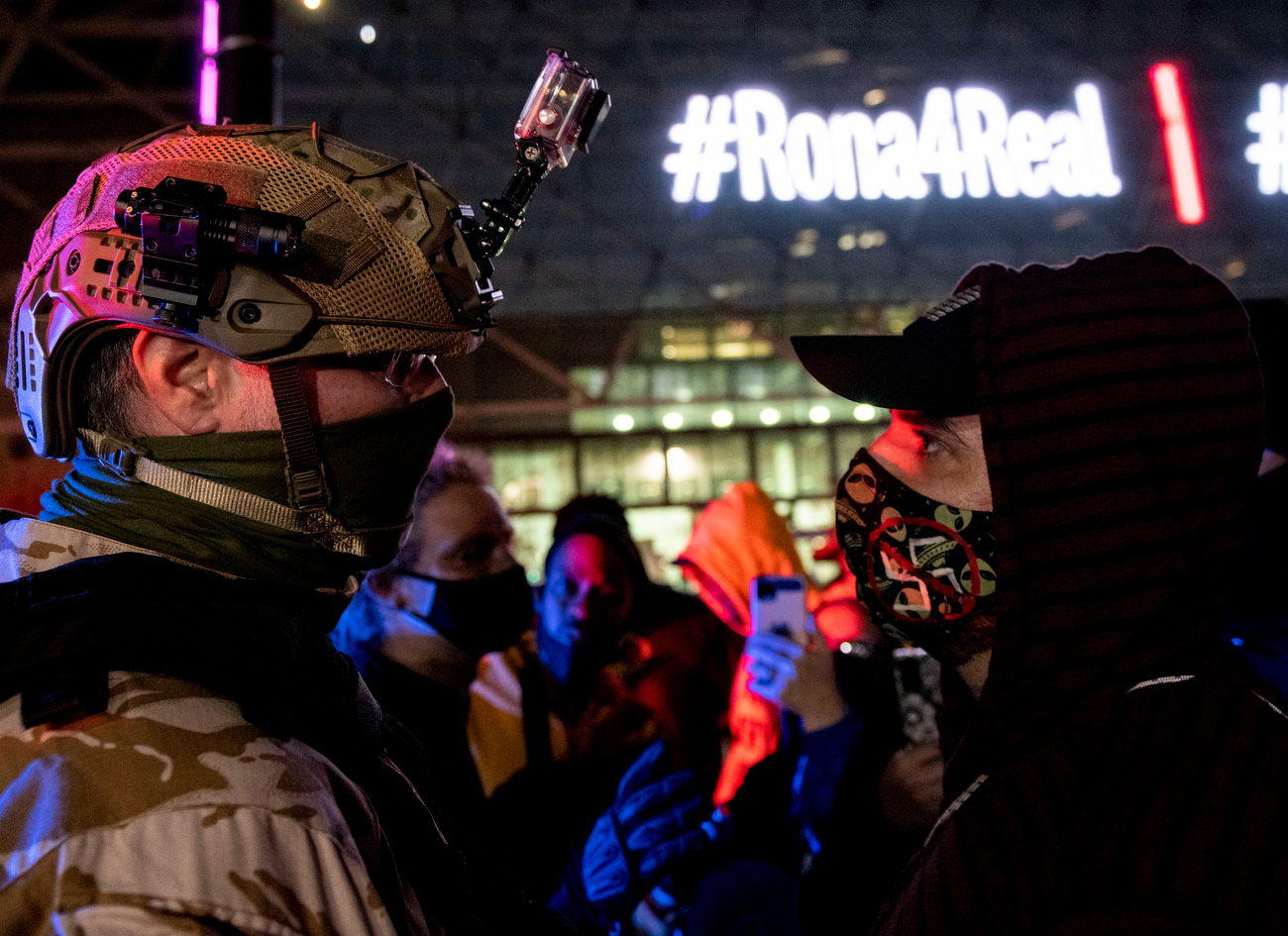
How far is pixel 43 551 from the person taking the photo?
1190 millimetres

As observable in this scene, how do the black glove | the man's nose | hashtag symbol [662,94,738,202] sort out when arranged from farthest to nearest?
1. hashtag symbol [662,94,738,202]
2. the man's nose
3. the black glove

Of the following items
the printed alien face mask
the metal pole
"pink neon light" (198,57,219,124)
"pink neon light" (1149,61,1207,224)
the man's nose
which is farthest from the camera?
"pink neon light" (1149,61,1207,224)

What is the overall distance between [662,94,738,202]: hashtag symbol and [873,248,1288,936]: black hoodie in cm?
878

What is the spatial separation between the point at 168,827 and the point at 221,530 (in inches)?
15.5

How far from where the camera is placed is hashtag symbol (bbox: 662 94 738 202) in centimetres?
980

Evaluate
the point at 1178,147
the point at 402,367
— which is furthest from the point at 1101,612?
the point at 1178,147

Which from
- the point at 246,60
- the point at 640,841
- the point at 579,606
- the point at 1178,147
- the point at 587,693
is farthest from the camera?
the point at 1178,147

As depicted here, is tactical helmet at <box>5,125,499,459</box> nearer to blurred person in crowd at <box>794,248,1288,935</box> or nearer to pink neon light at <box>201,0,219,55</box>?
blurred person in crowd at <box>794,248,1288,935</box>

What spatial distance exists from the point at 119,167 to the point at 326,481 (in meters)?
0.51

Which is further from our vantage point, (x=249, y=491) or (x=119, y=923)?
(x=249, y=491)

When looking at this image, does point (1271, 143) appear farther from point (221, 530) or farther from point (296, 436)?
point (221, 530)

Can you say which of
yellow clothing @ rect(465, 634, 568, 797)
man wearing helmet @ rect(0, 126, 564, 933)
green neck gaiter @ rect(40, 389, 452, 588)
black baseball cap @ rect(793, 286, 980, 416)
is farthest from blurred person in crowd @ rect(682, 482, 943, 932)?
green neck gaiter @ rect(40, 389, 452, 588)

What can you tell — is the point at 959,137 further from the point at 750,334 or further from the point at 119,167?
the point at 119,167

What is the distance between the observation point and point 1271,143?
10789 millimetres
